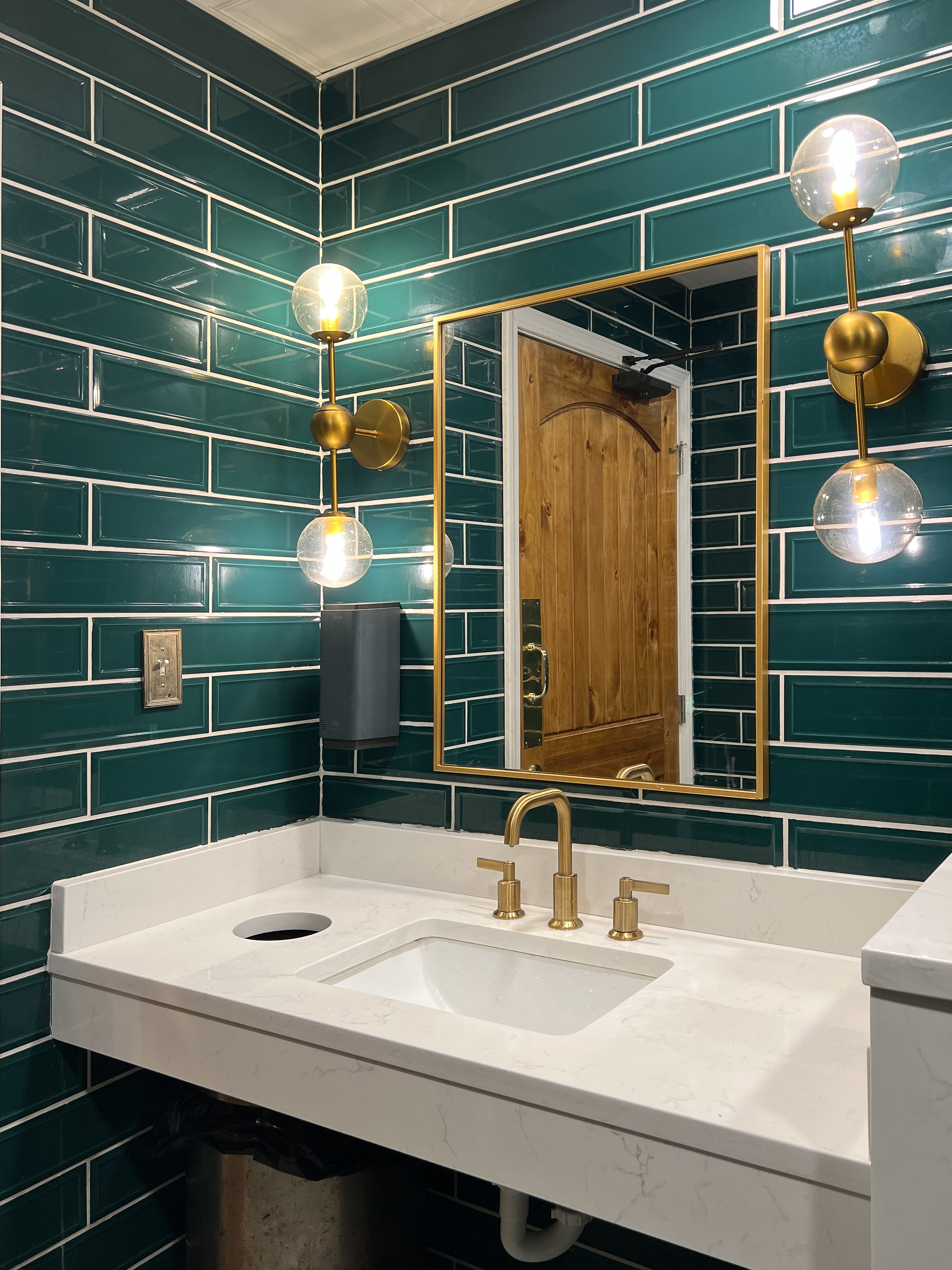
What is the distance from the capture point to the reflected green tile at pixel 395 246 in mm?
1715

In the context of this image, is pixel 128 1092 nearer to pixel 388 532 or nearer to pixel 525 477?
pixel 388 532

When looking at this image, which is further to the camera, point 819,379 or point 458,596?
point 458,596

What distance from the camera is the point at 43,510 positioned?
137 centimetres

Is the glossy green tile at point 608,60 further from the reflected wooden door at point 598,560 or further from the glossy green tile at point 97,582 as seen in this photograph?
the glossy green tile at point 97,582

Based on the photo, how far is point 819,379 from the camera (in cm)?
133

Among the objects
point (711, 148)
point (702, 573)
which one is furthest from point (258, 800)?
point (711, 148)

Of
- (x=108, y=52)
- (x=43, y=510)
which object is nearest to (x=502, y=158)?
(x=108, y=52)

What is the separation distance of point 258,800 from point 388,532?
548 millimetres

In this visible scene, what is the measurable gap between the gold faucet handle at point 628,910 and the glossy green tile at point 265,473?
0.93m

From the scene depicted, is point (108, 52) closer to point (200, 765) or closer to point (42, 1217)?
point (200, 765)

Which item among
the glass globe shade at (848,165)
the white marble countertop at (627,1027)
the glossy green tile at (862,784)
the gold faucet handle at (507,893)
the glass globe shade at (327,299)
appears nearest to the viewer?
the white marble countertop at (627,1027)

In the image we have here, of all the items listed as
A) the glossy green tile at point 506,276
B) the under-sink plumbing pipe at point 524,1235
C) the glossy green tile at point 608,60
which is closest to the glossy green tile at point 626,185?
the glossy green tile at point 506,276

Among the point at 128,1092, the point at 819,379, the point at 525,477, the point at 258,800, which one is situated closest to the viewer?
the point at 819,379

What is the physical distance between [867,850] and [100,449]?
49.6 inches
